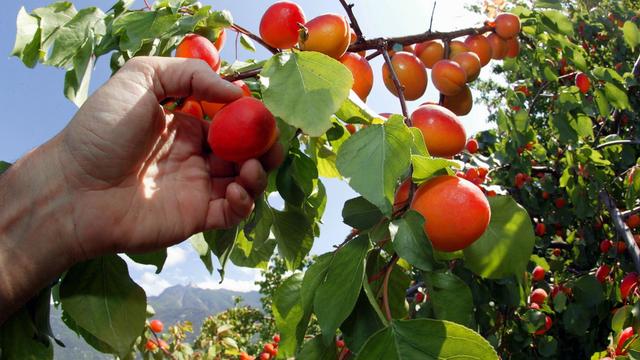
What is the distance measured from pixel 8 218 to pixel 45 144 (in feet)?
0.56

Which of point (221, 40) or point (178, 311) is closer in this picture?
point (221, 40)

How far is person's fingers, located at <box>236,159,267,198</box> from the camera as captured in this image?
0.92m

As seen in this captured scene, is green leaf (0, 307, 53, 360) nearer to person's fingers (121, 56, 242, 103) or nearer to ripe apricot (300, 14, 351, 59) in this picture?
person's fingers (121, 56, 242, 103)

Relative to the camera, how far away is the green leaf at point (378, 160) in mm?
696

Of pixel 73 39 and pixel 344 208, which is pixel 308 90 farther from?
pixel 73 39

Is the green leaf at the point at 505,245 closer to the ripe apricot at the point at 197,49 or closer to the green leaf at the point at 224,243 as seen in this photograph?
the green leaf at the point at 224,243

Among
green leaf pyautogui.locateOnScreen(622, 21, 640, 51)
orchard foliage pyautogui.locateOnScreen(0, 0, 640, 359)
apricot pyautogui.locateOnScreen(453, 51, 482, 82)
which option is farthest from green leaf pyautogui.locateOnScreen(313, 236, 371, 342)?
green leaf pyautogui.locateOnScreen(622, 21, 640, 51)

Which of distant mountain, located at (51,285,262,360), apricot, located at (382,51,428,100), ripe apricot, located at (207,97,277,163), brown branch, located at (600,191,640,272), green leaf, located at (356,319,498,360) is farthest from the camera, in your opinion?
distant mountain, located at (51,285,262,360)

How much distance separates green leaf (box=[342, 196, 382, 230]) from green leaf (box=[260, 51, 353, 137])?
0.81 ft

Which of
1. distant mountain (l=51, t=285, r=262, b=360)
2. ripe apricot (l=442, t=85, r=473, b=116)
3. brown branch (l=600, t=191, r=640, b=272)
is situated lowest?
distant mountain (l=51, t=285, r=262, b=360)

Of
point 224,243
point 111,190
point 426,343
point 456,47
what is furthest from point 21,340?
point 456,47

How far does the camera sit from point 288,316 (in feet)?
3.02

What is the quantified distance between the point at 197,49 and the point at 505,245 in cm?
71

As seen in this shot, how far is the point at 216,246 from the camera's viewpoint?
3.87ft
